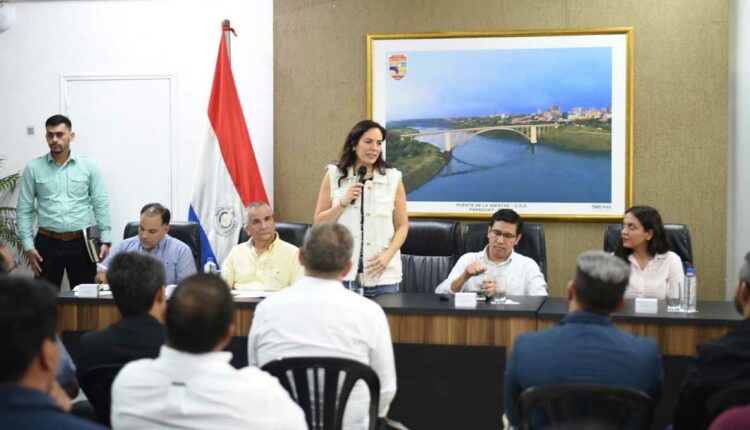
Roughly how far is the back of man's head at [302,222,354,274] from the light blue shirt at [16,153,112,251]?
11.8ft

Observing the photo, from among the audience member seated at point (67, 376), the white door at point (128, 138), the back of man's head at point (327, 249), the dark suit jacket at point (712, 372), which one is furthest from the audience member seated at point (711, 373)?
the white door at point (128, 138)

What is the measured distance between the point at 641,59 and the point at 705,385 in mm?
3724

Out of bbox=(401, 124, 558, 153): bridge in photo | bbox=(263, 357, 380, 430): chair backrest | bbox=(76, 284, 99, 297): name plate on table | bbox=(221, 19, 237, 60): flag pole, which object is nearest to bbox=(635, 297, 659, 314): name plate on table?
bbox=(263, 357, 380, 430): chair backrest

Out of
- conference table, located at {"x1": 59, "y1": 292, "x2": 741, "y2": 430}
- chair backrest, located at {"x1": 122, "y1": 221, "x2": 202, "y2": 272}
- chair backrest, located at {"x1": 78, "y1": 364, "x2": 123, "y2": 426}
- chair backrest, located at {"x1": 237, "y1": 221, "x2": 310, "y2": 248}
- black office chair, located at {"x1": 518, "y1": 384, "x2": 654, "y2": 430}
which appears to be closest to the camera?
black office chair, located at {"x1": 518, "y1": 384, "x2": 654, "y2": 430}

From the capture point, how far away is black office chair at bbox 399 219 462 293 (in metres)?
5.04

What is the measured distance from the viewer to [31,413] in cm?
155

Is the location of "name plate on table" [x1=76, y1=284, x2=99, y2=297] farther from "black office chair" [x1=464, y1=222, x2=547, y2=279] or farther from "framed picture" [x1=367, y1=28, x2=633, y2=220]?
→ "framed picture" [x1=367, y1=28, x2=633, y2=220]

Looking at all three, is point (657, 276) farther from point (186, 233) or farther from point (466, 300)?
point (186, 233)

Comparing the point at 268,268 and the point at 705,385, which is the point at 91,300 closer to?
the point at 268,268

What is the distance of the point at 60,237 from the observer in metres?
5.97

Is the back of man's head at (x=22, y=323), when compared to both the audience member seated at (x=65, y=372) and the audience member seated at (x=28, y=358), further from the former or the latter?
the audience member seated at (x=65, y=372)

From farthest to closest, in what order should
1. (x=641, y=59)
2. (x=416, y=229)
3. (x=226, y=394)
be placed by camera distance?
(x=641, y=59)
(x=416, y=229)
(x=226, y=394)

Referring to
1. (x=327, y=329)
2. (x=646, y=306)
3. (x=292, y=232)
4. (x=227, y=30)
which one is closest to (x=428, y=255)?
(x=292, y=232)

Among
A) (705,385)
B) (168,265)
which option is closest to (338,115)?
(168,265)
